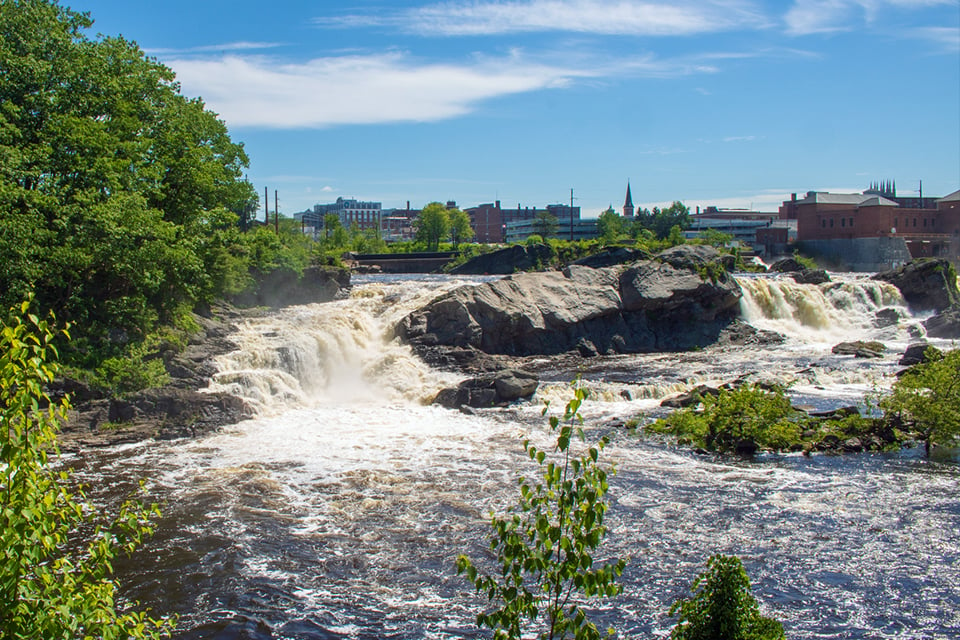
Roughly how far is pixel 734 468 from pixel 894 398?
5.63 m

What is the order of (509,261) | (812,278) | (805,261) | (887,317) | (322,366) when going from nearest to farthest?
(322,366) < (887,317) < (812,278) < (805,261) < (509,261)

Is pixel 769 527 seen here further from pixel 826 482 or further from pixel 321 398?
pixel 321 398

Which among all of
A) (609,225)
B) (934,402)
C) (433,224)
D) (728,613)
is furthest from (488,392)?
(609,225)

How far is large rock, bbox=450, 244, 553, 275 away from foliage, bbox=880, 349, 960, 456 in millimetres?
52658

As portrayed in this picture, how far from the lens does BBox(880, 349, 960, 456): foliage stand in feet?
64.2

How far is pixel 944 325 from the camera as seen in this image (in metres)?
41.1

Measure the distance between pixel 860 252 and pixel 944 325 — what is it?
35.2 m

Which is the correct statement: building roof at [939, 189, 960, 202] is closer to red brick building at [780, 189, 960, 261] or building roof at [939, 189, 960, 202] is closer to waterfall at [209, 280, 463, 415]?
red brick building at [780, 189, 960, 261]

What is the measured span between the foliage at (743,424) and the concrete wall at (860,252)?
56171 mm

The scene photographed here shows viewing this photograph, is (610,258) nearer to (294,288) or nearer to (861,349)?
(861,349)

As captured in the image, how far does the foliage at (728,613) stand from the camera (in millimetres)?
7375

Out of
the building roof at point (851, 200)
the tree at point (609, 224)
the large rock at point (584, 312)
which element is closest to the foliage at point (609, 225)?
Result: the tree at point (609, 224)

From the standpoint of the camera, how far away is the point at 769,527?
1498 centimetres

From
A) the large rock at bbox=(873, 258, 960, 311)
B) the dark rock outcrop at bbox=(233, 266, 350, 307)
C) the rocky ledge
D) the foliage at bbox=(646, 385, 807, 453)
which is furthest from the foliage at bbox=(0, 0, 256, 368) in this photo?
the large rock at bbox=(873, 258, 960, 311)
